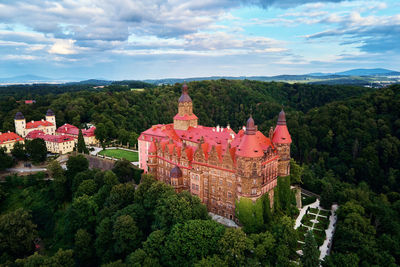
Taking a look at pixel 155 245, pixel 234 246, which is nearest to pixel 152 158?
pixel 155 245

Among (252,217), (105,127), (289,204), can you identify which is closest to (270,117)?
(105,127)

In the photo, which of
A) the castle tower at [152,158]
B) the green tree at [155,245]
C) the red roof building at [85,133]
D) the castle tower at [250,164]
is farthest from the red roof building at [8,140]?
the castle tower at [250,164]

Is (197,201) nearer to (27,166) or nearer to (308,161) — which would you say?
(27,166)

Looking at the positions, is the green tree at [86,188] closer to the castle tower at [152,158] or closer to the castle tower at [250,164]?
the castle tower at [152,158]

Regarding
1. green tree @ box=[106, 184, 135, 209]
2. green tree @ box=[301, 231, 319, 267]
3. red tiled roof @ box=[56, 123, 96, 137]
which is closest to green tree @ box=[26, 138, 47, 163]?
red tiled roof @ box=[56, 123, 96, 137]

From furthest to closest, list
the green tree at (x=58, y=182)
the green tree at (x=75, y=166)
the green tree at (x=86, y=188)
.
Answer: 1. the green tree at (x=75, y=166)
2. the green tree at (x=58, y=182)
3. the green tree at (x=86, y=188)
